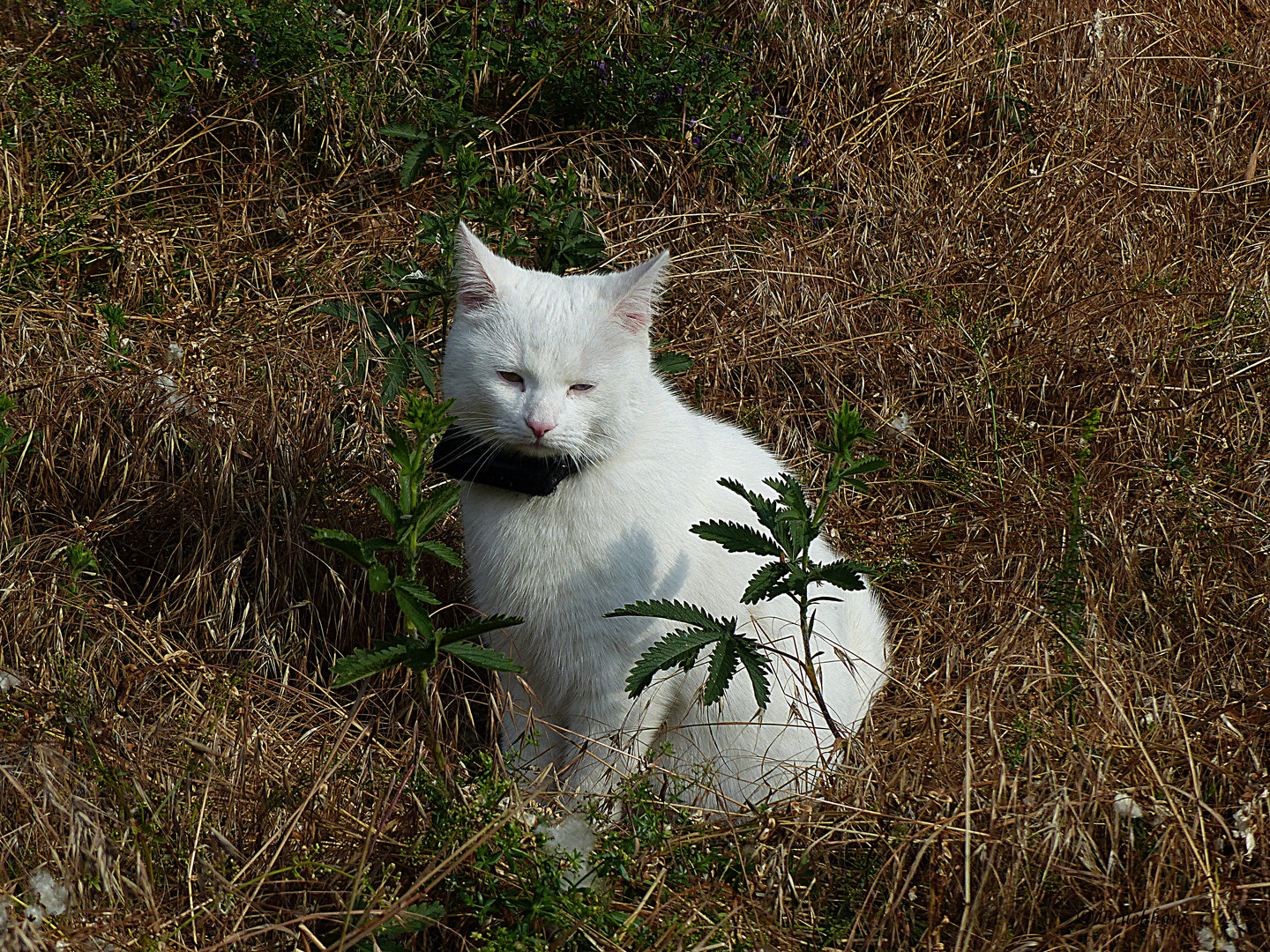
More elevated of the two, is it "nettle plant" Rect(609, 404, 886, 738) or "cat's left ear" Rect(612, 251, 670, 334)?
"cat's left ear" Rect(612, 251, 670, 334)

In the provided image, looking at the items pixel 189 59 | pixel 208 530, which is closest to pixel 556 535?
pixel 208 530

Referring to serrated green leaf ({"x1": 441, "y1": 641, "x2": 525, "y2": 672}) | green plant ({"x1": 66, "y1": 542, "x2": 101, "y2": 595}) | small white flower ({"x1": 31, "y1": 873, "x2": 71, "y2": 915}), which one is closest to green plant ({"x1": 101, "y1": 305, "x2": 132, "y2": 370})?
green plant ({"x1": 66, "y1": 542, "x2": 101, "y2": 595})

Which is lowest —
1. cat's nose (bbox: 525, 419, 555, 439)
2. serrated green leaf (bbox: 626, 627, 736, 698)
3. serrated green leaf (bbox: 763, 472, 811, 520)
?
serrated green leaf (bbox: 626, 627, 736, 698)

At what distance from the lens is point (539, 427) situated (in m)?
2.37

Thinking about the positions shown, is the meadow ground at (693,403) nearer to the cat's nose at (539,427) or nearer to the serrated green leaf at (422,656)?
the serrated green leaf at (422,656)

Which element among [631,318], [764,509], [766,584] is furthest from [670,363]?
[766,584]

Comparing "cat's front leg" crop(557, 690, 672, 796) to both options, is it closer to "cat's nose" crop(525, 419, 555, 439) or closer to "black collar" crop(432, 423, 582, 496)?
"black collar" crop(432, 423, 582, 496)

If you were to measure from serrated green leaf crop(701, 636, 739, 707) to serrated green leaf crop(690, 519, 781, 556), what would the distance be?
7.2 inches

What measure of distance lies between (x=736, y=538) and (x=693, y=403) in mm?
1775

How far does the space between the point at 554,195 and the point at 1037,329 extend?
5.81 ft

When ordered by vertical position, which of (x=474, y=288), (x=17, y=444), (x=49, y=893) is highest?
(x=474, y=288)

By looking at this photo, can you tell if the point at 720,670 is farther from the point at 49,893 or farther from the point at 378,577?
the point at 49,893

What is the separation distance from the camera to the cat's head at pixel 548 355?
2434mm

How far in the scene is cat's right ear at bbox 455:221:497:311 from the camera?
8.27ft
